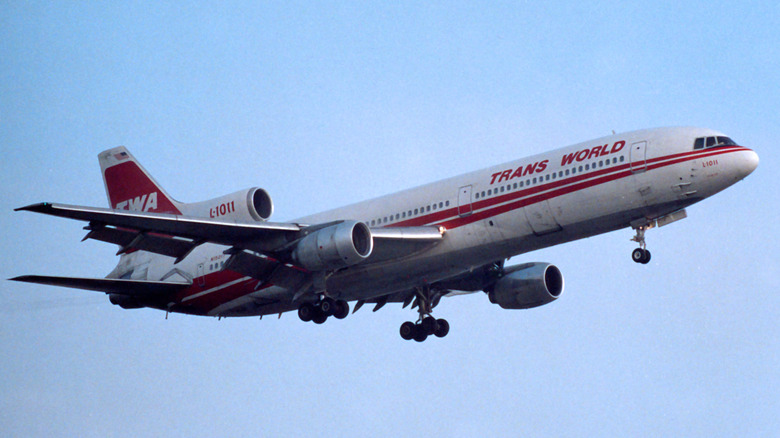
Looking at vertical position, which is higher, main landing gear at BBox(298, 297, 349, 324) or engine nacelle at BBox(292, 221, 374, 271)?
engine nacelle at BBox(292, 221, 374, 271)

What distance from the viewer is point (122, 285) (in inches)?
1688

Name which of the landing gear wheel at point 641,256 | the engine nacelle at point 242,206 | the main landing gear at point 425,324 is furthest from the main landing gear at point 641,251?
the engine nacelle at point 242,206

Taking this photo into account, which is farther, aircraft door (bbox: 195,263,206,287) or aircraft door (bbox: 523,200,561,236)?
aircraft door (bbox: 195,263,206,287)

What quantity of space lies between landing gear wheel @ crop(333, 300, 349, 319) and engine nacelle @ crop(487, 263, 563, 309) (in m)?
7.27

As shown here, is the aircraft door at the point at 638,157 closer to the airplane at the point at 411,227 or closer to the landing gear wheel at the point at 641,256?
the airplane at the point at 411,227

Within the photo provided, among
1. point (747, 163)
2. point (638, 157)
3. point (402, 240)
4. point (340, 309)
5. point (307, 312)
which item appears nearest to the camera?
point (747, 163)

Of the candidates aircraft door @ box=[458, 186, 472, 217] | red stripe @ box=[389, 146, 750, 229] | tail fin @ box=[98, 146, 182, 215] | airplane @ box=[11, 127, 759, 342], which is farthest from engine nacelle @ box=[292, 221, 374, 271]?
tail fin @ box=[98, 146, 182, 215]

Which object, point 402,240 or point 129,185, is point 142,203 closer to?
point 129,185

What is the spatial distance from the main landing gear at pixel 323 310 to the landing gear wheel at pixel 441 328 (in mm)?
5266

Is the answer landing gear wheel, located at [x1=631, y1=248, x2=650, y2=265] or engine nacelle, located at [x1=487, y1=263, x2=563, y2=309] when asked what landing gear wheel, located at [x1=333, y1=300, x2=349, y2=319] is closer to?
engine nacelle, located at [x1=487, y1=263, x2=563, y2=309]

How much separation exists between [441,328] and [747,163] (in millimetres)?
15210

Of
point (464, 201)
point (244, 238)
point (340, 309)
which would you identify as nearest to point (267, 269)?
point (244, 238)

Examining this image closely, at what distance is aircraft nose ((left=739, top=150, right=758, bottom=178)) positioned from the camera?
35.2 meters

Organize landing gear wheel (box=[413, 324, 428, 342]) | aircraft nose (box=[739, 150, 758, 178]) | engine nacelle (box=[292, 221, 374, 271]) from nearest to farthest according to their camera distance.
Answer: aircraft nose (box=[739, 150, 758, 178]), engine nacelle (box=[292, 221, 374, 271]), landing gear wheel (box=[413, 324, 428, 342])
